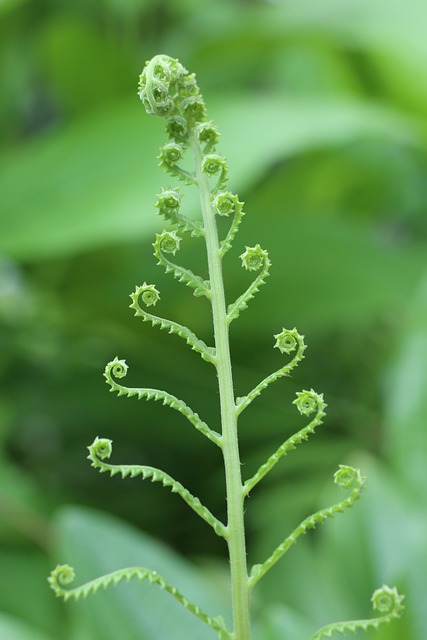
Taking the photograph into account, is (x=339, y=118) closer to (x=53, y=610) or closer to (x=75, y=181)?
(x=75, y=181)

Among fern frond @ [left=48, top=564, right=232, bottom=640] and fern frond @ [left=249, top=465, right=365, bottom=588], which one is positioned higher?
fern frond @ [left=249, top=465, right=365, bottom=588]

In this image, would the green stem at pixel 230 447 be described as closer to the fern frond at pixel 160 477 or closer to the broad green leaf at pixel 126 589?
the fern frond at pixel 160 477

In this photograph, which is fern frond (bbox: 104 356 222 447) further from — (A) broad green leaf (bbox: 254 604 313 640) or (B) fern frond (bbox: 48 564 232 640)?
(A) broad green leaf (bbox: 254 604 313 640)

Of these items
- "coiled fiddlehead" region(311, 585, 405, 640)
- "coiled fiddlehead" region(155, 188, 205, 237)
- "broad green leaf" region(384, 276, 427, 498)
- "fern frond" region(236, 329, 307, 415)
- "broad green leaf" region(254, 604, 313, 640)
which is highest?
"broad green leaf" region(384, 276, 427, 498)

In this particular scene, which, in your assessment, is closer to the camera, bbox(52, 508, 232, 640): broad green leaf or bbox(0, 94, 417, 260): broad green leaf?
bbox(52, 508, 232, 640): broad green leaf

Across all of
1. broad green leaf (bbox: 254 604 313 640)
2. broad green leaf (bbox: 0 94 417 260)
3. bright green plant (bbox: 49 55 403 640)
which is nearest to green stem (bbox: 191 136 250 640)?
bright green plant (bbox: 49 55 403 640)

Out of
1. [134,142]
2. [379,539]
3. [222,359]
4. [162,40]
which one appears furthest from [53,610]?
[162,40]

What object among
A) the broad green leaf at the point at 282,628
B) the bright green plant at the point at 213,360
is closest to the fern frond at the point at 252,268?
the bright green plant at the point at 213,360
